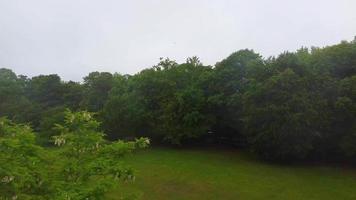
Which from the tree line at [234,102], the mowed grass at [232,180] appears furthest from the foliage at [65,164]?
the tree line at [234,102]

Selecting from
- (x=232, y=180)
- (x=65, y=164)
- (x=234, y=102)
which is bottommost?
(x=232, y=180)

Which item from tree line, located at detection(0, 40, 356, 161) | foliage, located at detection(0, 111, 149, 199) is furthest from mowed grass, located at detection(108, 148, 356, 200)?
foliage, located at detection(0, 111, 149, 199)

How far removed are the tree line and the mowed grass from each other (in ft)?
7.77

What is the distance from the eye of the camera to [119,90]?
60.6m

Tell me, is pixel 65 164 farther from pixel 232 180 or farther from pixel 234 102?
pixel 234 102

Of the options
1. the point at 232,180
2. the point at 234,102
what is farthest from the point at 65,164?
the point at 234,102

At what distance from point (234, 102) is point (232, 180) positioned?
11603mm

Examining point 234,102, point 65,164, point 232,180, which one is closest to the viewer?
point 65,164

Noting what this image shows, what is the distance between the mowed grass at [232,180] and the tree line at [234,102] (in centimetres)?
237

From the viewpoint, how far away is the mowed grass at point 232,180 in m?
37.2

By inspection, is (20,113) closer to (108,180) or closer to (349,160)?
(349,160)

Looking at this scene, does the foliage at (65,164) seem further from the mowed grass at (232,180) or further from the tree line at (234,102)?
the tree line at (234,102)

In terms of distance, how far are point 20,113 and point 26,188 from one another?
52.3 meters

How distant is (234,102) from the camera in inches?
1983
